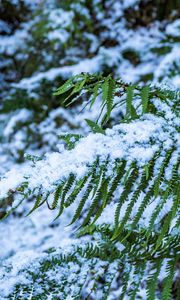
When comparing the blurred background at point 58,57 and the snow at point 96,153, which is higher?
the blurred background at point 58,57

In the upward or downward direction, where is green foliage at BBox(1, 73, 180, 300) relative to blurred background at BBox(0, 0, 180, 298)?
downward

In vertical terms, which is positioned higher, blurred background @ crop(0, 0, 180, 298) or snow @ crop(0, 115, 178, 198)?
blurred background @ crop(0, 0, 180, 298)

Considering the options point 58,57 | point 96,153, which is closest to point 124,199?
point 96,153

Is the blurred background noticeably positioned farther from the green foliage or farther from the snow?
the snow

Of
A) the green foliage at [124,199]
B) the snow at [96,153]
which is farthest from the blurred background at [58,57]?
the snow at [96,153]

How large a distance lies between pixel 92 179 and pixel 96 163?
4cm

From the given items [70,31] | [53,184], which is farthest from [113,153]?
[70,31]

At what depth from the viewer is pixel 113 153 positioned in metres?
1.10

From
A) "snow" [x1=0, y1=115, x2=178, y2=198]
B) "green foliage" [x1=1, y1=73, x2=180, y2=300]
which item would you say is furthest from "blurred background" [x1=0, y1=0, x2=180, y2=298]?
"snow" [x1=0, y1=115, x2=178, y2=198]

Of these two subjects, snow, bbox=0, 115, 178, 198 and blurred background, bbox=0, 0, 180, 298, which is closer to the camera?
snow, bbox=0, 115, 178, 198

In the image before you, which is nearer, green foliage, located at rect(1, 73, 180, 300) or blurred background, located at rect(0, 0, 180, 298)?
green foliage, located at rect(1, 73, 180, 300)

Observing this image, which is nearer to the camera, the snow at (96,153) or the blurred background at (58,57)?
the snow at (96,153)

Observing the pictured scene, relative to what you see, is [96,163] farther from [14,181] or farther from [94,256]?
[94,256]

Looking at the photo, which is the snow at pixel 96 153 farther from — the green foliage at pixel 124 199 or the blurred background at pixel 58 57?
the blurred background at pixel 58 57
